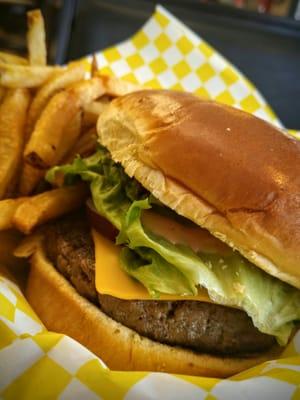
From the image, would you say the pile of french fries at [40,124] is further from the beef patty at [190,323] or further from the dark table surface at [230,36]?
the dark table surface at [230,36]

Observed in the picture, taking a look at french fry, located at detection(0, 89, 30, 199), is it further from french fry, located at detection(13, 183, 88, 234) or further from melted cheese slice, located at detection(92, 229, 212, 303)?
melted cheese slice, located at detection(92, 229, 212, 303)

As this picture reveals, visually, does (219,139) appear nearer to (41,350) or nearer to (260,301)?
(260,301)

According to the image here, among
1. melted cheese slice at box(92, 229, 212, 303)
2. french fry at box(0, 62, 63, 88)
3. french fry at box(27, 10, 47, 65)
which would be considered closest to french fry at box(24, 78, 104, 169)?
french fry at box(0, 62, 63, 88)

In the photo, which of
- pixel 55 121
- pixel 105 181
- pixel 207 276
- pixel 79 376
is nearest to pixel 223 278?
pixel 207 276

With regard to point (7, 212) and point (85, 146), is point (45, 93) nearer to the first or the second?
point (85, 146)

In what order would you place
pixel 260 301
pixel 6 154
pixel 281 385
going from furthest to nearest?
pixel 6 154
pixel 260 301
pixel 281 385

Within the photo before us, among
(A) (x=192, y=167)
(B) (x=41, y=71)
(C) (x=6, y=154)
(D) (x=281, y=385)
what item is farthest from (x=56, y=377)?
(B) (x=41, y=71)
